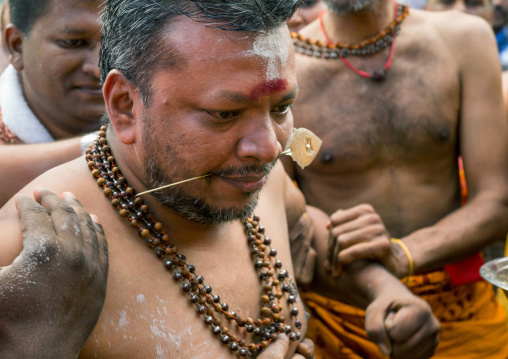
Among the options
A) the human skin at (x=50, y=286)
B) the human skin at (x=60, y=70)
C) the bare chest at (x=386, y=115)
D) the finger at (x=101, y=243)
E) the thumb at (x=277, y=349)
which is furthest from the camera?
the bare chest at (x=386, y=115)

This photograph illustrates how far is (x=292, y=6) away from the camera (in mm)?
1970

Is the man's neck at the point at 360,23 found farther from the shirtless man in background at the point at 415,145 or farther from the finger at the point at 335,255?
the finger at the point at 335,255

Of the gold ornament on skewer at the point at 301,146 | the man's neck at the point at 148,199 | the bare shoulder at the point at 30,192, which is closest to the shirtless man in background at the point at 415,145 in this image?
the gold ornament on skewer at the point at 301,146

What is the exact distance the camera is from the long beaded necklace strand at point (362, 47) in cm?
365

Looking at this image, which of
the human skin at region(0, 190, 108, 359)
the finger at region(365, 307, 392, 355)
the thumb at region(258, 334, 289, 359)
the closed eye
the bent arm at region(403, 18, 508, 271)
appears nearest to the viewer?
the human skin at region(0, 190, 108, 359)

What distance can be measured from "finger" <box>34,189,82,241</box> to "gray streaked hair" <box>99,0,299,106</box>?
40 centimetres

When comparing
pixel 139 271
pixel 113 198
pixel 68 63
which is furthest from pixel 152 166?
pixel 68 63

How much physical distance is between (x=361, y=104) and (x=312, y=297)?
3.53ft

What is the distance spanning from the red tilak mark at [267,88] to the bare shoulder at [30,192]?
1.92ft

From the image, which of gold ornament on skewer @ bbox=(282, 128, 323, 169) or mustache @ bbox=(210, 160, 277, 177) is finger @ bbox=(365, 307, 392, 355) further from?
mustache @ bbox=(210, 160, 277, 177)

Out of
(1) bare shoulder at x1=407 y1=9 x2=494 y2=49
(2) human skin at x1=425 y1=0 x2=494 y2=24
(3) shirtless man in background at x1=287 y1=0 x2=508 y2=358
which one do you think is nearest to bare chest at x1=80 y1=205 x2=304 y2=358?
(3) shirtless man in background at x1=287 y1=0 x2=508 y2=358

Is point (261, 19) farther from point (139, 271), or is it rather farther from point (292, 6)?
point (139, 271)

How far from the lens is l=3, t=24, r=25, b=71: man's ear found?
3.15m

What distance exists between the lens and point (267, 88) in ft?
6.16
